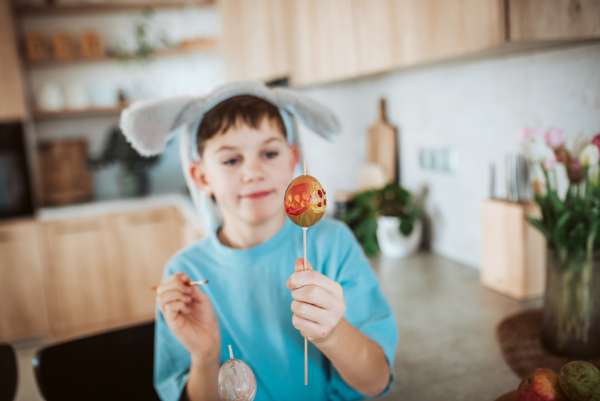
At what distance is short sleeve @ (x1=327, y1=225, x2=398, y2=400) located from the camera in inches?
29.1

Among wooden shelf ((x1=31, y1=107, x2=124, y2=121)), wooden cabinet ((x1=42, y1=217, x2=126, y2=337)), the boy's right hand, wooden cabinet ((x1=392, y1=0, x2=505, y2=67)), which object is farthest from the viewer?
wooden shelf ((x1=31, y1=107, x2=124, y2=121))

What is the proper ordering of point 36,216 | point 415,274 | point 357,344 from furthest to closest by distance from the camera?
point 36,216 < point 415,274 < point 357,344

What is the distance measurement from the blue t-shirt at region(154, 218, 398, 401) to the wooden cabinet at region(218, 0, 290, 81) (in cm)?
149

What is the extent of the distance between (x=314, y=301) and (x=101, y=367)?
2.38ft

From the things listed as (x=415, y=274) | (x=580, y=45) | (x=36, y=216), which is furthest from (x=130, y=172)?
(x=580, y=45)

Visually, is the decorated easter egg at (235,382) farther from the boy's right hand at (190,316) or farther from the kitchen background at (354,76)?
the kitchen background at (354,76)

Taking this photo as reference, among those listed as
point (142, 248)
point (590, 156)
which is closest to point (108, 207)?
point (142, 248)

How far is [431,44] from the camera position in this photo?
1084 mm

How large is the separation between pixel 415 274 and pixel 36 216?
2.68m

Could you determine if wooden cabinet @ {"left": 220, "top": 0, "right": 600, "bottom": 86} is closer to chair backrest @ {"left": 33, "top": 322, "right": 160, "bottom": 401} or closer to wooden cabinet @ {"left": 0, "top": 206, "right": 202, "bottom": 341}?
chair backrest @ {"left": 33, "top": 322, "right": 160, "bottom": 401}

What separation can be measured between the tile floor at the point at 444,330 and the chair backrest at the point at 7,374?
2.60 feet

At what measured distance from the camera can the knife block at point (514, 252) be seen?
1.27 m

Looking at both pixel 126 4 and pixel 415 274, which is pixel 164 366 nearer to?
pixel 415 274

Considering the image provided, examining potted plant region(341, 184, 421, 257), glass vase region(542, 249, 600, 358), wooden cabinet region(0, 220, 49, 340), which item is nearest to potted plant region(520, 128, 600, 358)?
glass vase region(542, 249, 600, 358)
